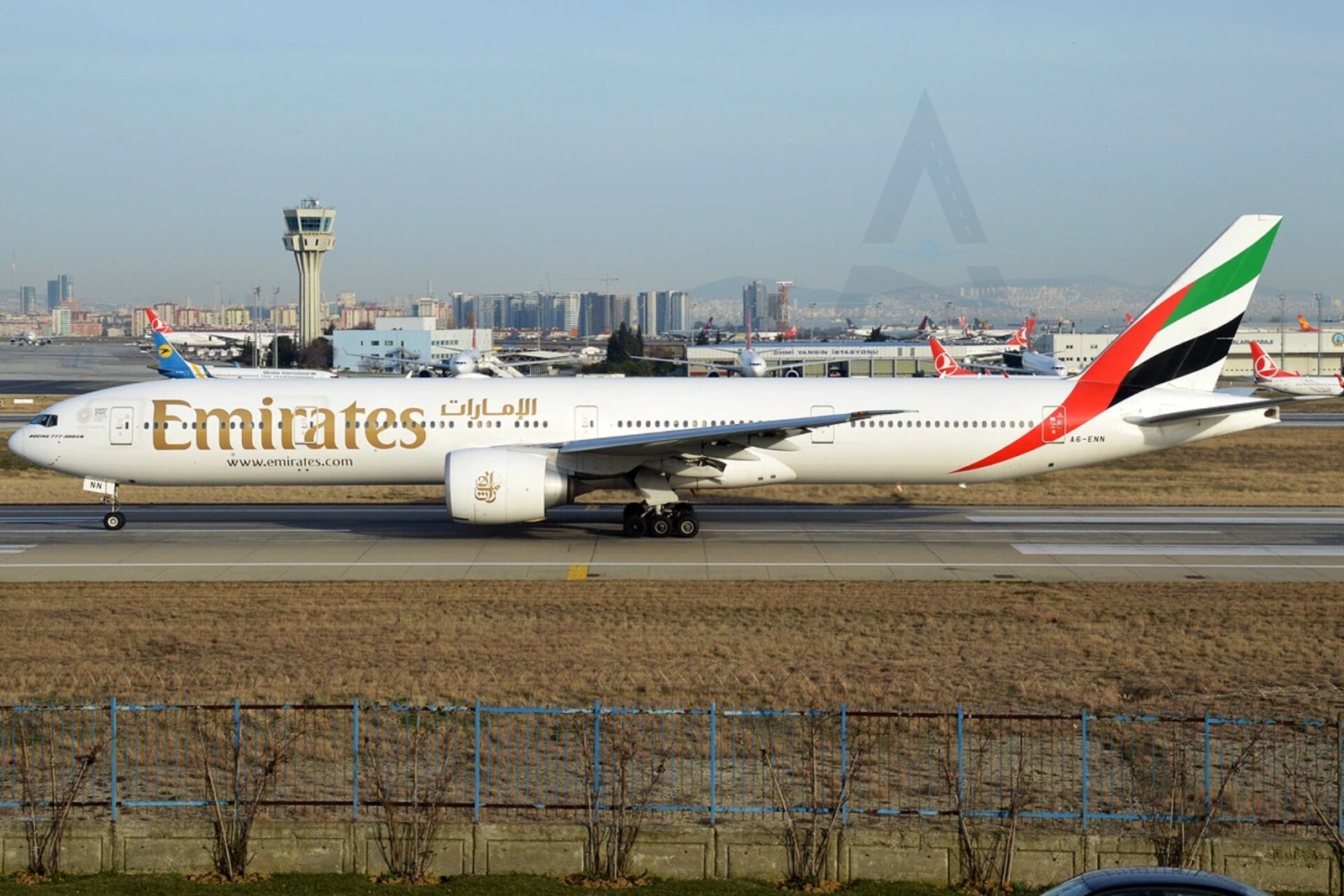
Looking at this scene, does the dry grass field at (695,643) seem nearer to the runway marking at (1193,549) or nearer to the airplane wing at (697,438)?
the runway marking at (1193,549)

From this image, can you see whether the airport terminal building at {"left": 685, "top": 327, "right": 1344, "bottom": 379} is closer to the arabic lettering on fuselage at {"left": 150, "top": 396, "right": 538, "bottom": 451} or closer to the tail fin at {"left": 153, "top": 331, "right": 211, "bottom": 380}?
the tail fin at {"left": 153, "top": 331, "right": 211, "bottom": 380}

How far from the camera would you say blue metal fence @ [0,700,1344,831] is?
12812 millimetres

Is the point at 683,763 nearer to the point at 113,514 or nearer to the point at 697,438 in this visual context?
the point at 697,438

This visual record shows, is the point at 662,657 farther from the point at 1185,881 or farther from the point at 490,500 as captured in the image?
the point at 1185,881

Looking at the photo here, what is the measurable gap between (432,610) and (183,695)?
611 centimetres

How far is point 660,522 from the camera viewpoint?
31.1 m

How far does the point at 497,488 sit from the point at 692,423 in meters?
5.16

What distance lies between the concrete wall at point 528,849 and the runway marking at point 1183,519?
22.7 meters

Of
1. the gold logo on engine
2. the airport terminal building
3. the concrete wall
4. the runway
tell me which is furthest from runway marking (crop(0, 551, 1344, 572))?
the airport terminal building

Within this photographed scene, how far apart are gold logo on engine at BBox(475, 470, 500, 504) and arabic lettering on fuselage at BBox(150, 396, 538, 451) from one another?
281 cm

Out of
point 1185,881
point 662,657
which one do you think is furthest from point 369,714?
point 1185,881

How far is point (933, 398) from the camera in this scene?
3167 centimetres

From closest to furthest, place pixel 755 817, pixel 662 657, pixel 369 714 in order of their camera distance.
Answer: pixel 755 817
pixel 369 714
pixel 662 657

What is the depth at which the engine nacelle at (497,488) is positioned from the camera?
28.7m
